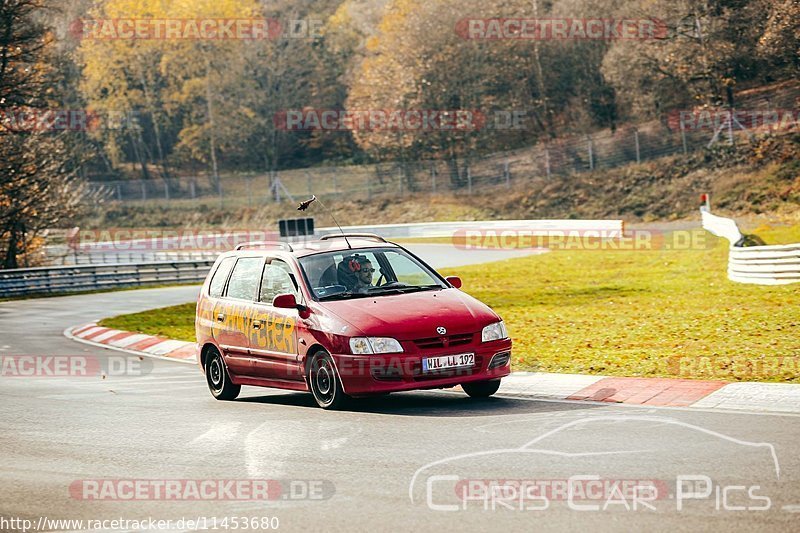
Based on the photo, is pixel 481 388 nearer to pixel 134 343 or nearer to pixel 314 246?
pixel 314 246

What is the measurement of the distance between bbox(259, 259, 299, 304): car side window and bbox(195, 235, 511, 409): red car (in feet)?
0.04

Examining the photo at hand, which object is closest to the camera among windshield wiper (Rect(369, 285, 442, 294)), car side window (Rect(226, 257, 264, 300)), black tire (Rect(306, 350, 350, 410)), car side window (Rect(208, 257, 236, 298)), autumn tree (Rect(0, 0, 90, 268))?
black tire (Rect(306, 350, 350, 410))

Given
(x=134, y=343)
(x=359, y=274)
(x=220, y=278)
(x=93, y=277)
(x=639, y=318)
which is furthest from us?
(x=93, y=277)

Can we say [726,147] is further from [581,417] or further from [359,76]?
[581,417]

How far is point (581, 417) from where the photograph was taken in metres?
10.4

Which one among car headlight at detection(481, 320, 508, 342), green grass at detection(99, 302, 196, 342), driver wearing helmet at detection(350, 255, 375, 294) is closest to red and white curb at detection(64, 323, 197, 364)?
green grass at detection(99, 302, 196, 342)

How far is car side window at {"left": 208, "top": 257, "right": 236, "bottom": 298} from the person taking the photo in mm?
13719

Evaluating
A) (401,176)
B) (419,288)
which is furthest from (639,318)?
(401,176)

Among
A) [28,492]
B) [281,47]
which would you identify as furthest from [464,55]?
[28,492]

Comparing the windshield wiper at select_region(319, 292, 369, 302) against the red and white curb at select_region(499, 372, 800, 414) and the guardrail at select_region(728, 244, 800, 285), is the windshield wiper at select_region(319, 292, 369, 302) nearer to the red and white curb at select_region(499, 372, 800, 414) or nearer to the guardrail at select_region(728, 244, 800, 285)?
the red and white curb at select_region(499, 372, 800, 414)

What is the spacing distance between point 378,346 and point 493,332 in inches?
48.5

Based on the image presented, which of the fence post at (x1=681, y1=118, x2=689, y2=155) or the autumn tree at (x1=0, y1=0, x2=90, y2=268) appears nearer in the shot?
the autumn tree at (x1=0, y1=0, x2=90, y2=268)

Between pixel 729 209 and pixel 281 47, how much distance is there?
42.3m

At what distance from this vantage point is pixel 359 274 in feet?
41.0
